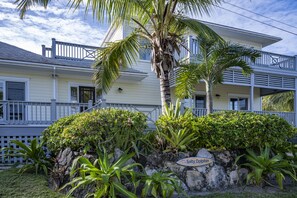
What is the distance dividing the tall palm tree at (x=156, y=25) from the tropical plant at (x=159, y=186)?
9.63 feet

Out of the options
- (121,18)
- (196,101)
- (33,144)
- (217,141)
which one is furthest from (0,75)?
(196,101)

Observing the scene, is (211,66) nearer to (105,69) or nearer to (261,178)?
(105,69)

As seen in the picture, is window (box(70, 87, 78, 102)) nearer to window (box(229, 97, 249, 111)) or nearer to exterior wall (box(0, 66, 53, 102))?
exterior wall (box(0, 66, 53, 102))

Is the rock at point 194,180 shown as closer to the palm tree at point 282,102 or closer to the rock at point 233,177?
the rock at point 233,177

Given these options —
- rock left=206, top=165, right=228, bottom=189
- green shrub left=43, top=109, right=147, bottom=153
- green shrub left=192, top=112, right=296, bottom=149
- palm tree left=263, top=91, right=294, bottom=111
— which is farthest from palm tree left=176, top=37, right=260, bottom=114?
palm tree left=263, top=91, right=294, bottom=111

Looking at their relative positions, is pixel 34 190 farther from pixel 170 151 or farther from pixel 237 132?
pixel 237 132

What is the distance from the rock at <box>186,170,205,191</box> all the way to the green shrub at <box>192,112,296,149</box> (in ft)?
2.32

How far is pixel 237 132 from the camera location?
223 inches

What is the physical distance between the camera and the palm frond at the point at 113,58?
26.0 feet

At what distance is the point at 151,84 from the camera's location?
45.5 ft

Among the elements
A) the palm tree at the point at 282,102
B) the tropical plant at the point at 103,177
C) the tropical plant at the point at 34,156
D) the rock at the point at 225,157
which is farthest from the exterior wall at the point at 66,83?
the palm tree at the point at 282,102

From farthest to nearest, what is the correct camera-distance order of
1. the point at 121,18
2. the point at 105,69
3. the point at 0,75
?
the point at 0,75, the point at 105,69, the point at 121,18

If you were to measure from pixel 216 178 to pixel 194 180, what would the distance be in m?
0.55

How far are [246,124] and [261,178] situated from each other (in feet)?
4.07
